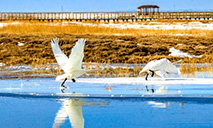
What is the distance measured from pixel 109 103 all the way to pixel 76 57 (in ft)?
5.24

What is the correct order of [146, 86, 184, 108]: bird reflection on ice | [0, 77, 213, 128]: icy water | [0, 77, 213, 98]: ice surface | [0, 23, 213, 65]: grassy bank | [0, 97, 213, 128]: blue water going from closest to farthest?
[0, 97, 213, 128]: blue water
[0, 77, 213, 128]: icy water
[146, 86, 184, 108]: bird reflection on ice
[0, 77, 213, 98]: ice surface
[0, 23, 213, 65]: grassy bank

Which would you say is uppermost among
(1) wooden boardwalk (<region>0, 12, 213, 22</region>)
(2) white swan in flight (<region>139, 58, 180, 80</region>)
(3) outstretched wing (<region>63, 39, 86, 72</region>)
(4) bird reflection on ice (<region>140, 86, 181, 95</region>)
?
(1) wooden boardwalk (<region>0, 12, 213, 22</region>)

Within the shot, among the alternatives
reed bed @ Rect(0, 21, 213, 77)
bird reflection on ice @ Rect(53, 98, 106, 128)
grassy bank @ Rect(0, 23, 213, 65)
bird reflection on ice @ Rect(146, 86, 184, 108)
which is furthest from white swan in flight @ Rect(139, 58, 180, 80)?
grassy bank @ Rect(0, 23, 213, 65)

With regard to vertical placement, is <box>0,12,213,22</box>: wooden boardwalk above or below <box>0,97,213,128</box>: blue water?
above

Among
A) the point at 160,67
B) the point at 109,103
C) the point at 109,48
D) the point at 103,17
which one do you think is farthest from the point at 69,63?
the point at 103,17

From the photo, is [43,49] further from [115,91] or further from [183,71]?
Result: [115,91]

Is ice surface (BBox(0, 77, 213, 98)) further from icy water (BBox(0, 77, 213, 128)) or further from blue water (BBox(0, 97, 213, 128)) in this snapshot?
blue water (BBox(0, 97, 213, 128))

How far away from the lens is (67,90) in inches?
399

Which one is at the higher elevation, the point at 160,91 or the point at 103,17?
the point at 103,17

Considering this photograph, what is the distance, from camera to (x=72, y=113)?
739 centimetres

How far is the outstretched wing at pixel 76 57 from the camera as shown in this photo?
30.2 ft

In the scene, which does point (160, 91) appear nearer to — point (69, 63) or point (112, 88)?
point (112, 88)

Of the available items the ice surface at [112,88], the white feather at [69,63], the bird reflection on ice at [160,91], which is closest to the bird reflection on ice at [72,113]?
the ice surface at [112,88]

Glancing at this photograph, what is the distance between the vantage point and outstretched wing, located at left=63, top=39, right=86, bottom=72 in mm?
9212
